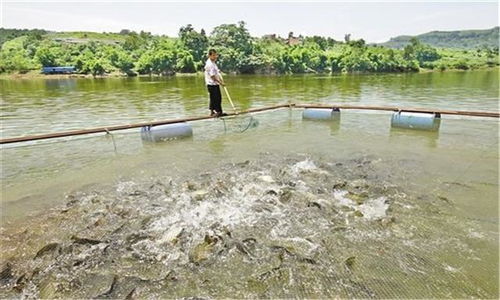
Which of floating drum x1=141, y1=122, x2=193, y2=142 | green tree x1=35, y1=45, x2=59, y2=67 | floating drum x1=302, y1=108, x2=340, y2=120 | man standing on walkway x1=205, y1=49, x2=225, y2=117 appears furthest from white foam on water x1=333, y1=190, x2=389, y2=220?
green tree x1=35, y1=45, x2=59, y2=67

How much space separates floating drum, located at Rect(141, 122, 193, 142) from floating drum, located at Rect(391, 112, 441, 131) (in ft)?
24.6

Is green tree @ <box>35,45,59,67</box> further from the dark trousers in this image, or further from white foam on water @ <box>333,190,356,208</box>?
white foam on water @ <box>333,190,356,208</box>

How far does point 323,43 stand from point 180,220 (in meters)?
107

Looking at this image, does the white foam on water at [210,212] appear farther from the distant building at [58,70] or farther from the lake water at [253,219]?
the distant building at [58,70]

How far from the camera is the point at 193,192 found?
20.1 ft

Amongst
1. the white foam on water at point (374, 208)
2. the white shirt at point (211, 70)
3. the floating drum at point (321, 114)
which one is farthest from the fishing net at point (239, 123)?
the white foam on water at point (374, 208)

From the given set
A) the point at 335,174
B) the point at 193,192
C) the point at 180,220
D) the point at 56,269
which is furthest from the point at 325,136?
the point at 56,269

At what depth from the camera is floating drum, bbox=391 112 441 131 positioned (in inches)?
419

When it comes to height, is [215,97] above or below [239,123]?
above

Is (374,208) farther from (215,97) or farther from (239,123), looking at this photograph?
(239,123)

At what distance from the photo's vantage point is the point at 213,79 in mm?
10180

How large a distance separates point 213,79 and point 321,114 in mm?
4873

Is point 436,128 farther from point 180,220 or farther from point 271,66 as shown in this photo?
point 271,66

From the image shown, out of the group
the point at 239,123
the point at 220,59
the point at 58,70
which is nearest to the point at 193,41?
the point at 220,59
